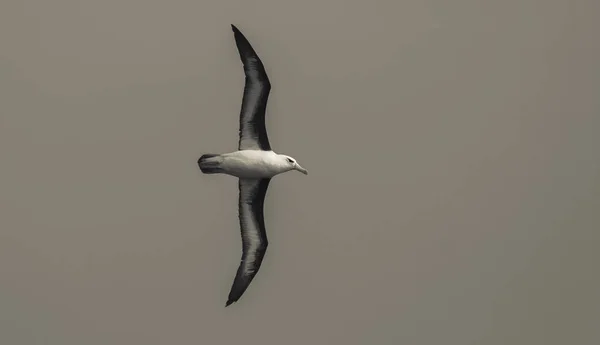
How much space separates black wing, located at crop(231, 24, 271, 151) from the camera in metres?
28.2

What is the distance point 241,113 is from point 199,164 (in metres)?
1.66

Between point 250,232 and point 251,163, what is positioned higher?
point 251,163

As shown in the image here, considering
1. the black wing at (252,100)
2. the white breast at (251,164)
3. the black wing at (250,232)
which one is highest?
the black wing at (252,100)

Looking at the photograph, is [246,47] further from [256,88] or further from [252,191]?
[252,191]

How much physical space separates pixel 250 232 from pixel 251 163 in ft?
8.49

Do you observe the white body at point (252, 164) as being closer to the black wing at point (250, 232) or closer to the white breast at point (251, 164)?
the white breast at point (251, 164)

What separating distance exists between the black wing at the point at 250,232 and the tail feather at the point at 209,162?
189cm

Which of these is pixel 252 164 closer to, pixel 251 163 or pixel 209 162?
pixel 251 163

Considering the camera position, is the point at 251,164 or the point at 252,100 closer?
the point at 251,164

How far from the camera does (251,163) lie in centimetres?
2844

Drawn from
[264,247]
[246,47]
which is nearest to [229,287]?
[264,247]

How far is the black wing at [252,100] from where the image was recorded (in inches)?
1109

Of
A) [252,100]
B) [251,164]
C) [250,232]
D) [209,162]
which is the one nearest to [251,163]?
[251,164]

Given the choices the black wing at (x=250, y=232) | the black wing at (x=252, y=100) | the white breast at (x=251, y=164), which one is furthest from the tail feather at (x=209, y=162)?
the black wing at (x=250, y=232)
